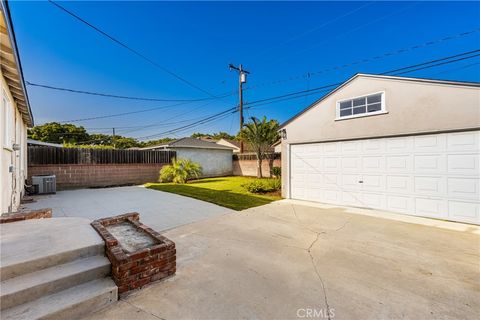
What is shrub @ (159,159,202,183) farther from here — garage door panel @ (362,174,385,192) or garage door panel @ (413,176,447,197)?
garage door panel @ (413,176,447,197)

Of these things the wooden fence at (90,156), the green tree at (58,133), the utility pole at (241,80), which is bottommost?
the wooden fence at (90,156)

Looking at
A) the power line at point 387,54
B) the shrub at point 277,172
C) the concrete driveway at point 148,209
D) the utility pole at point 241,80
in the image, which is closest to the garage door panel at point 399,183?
the concrete driveway at point 148,209

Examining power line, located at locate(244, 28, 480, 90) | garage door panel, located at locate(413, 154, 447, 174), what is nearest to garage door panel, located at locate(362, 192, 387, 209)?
garage door panel, located at locate(413, 154, 447, 174)

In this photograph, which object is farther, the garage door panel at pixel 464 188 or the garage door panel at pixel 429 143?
the garage door panel at pixel 429 143

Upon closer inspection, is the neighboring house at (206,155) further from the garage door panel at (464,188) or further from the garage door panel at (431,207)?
the garage door panel at (464,188)

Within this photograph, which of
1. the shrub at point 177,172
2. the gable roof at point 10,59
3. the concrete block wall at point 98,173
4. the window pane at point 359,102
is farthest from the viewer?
the shrub at point 177,172

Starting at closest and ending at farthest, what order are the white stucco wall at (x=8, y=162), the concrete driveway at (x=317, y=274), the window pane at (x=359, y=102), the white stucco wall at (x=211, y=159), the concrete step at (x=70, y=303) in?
the concrete step at (x=70, y=303)
the concrete driveway at (x=317, y=274)
the white stucco wall at (x=8, y=162)
the window pane at (x=359, y=102)
the white stucco wall at (x=211, y=159)

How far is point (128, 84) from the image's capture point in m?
14.3

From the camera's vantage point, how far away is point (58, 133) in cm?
3297

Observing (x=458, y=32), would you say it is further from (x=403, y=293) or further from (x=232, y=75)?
(x=232, y=75)

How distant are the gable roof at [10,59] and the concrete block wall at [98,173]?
5.61 m

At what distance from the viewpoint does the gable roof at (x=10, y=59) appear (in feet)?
8.78

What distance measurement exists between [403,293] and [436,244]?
231cm

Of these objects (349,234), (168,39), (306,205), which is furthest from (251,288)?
(168,39)
